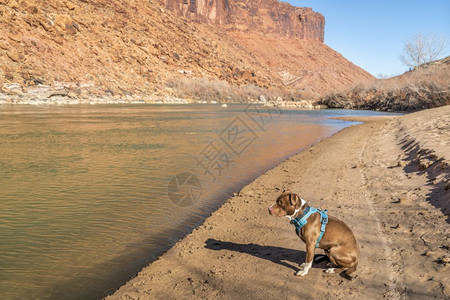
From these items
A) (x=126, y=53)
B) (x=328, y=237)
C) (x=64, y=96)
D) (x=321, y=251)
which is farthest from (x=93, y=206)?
(x=126, y=53)

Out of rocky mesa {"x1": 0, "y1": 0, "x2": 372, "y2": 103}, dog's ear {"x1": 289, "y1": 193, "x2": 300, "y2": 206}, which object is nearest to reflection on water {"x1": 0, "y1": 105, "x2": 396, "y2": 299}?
dog's ear {"x1": 289, "y1": 193, "x2": 300, "y2": 206}

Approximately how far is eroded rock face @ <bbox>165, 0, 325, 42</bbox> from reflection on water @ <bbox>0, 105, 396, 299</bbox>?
145005mm

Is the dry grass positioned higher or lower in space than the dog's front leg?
higher

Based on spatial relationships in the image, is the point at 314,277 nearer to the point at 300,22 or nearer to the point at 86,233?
the point at 86,233

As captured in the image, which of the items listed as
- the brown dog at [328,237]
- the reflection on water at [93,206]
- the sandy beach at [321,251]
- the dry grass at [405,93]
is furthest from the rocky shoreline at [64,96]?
the brown dog at [328,237]

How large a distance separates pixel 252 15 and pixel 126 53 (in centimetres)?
11939

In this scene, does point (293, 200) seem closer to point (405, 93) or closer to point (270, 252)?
point (270, 252)

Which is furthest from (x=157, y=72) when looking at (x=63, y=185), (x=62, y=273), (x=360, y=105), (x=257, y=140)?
(x=62, y=273)

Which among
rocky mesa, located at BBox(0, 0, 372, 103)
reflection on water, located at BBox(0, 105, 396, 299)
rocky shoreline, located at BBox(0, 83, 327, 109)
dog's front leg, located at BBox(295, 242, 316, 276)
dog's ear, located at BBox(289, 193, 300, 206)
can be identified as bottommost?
reflection on water, located at BBox(0, 105, 396, 299)

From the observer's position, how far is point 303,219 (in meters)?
4.21

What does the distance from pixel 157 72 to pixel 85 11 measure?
2357 cm

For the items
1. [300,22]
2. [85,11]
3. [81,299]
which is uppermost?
[300,22]

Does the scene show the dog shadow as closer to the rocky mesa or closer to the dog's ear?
the dog's ear

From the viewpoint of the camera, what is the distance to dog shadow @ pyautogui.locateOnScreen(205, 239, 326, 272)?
483 centimetres
